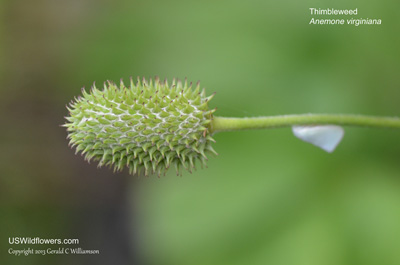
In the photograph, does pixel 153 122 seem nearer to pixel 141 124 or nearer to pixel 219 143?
pixel 141 124

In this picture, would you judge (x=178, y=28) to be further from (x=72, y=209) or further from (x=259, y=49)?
(x=72, y=209)

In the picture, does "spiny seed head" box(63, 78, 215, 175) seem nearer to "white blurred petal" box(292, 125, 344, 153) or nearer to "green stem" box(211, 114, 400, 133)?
"green stem" box(211, 114, 400, 133)

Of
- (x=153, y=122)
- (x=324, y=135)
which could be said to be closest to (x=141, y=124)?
(x=153, y=122)

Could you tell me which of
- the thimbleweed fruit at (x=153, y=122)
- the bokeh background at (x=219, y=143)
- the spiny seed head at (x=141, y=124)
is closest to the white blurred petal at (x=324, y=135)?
the thimbleweed fruit at (x=153, y=122)

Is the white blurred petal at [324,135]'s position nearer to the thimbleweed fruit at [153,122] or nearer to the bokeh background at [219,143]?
the thimbleweed fruit at [153,122]

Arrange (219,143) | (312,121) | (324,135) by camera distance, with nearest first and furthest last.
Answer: (312,121) → (324,135) → (219,143)
